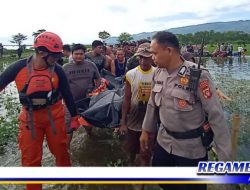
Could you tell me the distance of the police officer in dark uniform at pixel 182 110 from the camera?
9.89ft

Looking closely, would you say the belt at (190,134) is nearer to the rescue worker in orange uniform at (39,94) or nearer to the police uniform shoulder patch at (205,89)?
the police uniform shoulder patch at (205,89)

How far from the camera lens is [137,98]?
4812 millimetres

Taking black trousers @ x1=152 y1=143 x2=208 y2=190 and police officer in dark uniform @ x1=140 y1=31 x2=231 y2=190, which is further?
black trousers @ x1=152 y1=143 x2=208 y2=190

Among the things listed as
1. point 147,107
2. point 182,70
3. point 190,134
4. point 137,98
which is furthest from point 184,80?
point 137,98

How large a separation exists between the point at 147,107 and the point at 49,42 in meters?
1.38

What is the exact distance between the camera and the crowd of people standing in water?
3.12m

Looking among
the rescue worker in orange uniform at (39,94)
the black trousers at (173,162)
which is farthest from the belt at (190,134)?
the rescue worker in orange uniform at (39,94)

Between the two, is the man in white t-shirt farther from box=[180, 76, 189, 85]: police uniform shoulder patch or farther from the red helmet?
box=[180, 76, 189, 85]: police uniform shoulder patch

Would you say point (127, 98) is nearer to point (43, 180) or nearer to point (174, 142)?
point (174, 142)

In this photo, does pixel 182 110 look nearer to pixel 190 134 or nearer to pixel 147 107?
pixel 190 134

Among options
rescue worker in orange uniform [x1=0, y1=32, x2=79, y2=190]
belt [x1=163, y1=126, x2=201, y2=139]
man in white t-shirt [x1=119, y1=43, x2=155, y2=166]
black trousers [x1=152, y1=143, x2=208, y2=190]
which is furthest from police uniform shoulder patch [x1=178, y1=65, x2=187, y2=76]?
rescue worker in orange uniform [x1=0, y1=32, x2=79, y2=190]

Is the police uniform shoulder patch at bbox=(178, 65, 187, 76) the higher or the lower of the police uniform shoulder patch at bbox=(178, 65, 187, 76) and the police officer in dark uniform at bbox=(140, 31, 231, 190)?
the higher

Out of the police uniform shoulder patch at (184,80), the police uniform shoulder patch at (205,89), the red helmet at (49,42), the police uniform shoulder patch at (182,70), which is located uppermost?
the red helmet at (49,42)

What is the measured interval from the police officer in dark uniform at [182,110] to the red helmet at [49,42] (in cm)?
133
